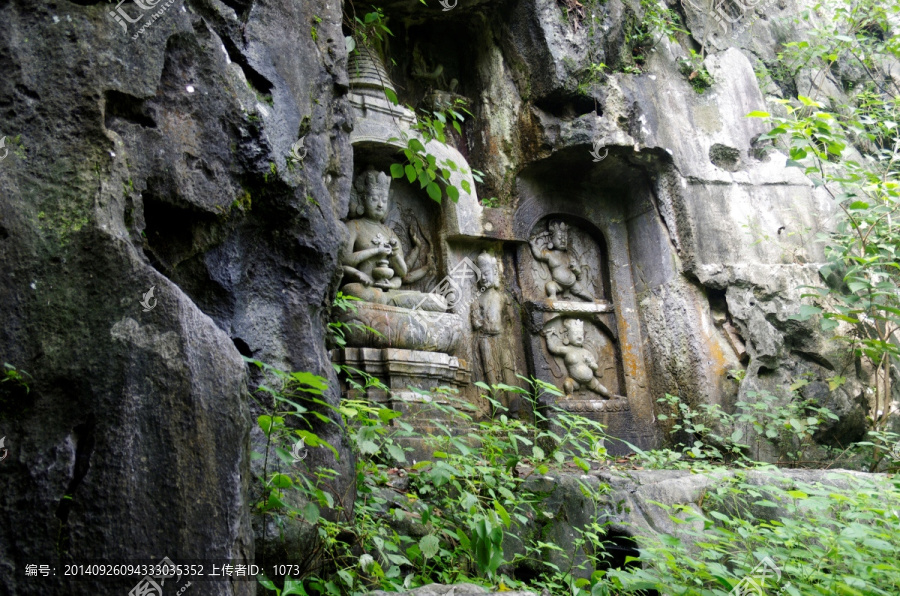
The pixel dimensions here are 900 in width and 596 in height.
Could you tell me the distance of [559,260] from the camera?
23.2 ft

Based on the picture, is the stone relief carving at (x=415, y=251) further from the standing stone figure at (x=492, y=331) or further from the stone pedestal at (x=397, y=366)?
the stone pedestal at (x=397, y=366)

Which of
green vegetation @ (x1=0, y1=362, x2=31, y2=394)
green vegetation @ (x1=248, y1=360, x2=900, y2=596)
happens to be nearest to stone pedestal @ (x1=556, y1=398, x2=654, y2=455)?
green vegetation @ (x1=248, y1=360, x2=900, y2=596)

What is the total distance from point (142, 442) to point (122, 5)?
1.54m

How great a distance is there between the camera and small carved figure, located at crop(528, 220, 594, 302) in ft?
22.9

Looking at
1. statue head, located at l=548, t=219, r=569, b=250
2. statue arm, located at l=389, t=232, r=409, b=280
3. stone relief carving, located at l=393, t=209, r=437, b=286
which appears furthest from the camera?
statue head, located at l=548, t=219, r=569, b=250

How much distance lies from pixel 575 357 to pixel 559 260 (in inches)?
39.9

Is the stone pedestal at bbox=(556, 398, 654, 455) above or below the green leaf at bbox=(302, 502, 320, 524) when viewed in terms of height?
above

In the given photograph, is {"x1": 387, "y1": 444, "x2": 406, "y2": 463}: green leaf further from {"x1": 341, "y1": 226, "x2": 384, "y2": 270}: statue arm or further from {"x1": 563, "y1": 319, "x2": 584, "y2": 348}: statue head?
{"x1": 563, "y1": 319, "x2": 584, "y2": 348}: statue head

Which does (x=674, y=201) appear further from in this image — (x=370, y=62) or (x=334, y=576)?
(x=334, y=576)

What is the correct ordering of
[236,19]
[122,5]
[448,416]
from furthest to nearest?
[448,416] → [236,19] → [122,5]

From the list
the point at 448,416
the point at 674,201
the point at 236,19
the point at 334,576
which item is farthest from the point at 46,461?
the point at 674,201

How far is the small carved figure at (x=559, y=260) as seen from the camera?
6.98 m

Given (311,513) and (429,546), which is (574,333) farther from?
(311,513)

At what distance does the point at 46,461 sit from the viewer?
6.30ft
